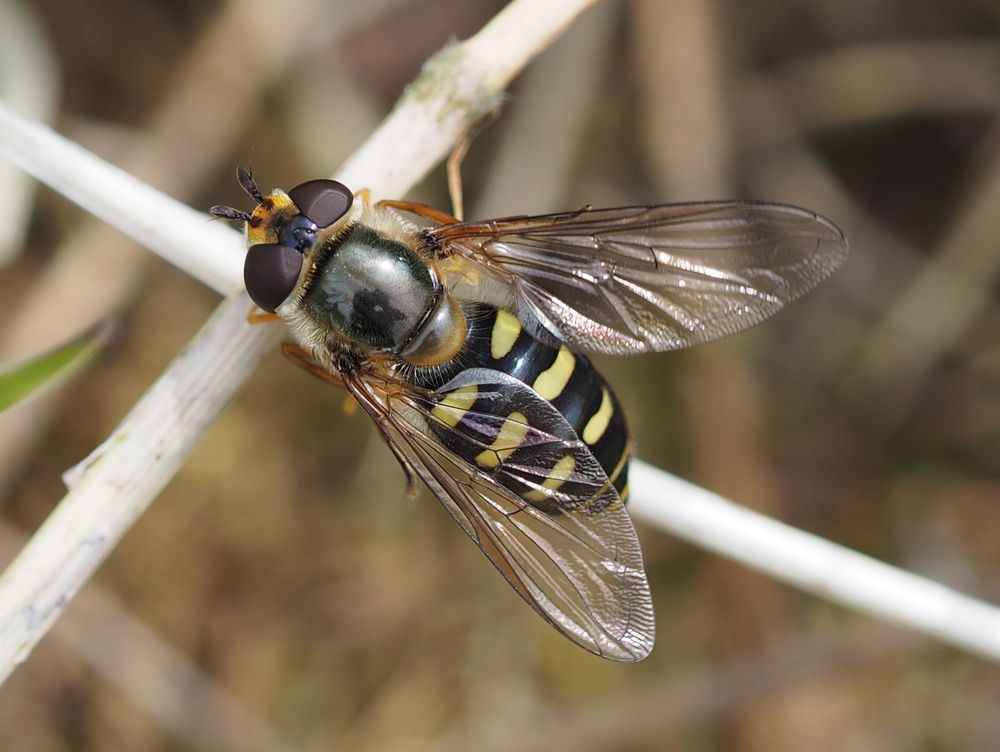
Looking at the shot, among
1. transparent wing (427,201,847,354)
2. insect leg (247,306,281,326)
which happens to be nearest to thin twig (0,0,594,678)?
insect leg (247,306,281,326)

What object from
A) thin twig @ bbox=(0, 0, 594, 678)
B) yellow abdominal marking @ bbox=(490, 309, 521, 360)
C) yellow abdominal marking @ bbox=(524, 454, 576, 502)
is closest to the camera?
thin twig @ bbox=(0, 0, 594, 678)

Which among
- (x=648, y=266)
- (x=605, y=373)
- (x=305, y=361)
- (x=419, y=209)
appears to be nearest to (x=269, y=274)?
(x=305, y=361)

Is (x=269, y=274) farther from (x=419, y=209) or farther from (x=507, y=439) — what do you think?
(x=507, y=439)

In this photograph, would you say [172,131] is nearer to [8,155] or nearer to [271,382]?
[271,382]

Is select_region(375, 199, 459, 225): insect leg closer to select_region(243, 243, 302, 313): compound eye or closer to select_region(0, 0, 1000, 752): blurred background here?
select_region(243, 243, 302, 313): compound eye

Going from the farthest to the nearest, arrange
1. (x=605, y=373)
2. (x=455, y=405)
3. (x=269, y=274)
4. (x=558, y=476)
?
(x=605, y=373)
(x=455, y=405)
(x=558, y=476)
(x=269, y=274)

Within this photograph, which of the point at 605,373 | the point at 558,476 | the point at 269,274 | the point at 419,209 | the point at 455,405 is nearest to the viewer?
the point at 269,274

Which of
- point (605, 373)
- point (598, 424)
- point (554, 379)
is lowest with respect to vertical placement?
point (605, 373)
